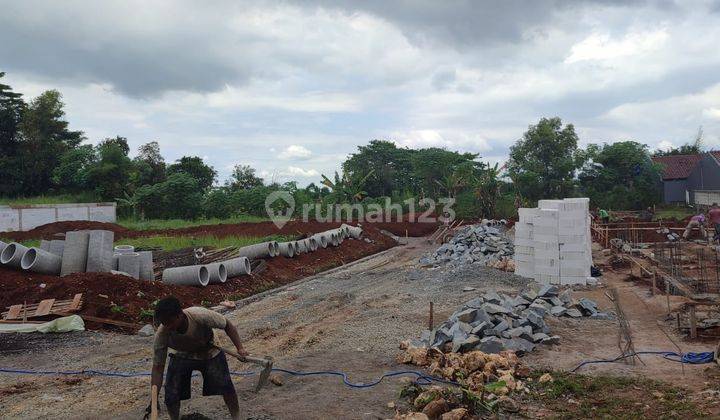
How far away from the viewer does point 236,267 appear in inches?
557

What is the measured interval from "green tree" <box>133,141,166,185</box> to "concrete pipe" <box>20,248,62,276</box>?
85.8 ft

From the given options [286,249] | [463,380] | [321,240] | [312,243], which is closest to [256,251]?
[286,249]

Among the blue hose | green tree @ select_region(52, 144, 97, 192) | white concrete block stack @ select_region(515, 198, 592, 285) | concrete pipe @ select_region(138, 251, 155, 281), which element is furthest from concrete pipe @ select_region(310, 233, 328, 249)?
green tree @ select_region(52, 144, 97, 192)

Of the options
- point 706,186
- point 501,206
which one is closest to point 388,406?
point 501,206

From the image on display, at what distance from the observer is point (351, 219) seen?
3381cm

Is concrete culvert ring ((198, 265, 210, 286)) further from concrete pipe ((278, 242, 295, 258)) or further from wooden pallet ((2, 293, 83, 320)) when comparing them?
concrete pipe ((278, 242, 295, 258))

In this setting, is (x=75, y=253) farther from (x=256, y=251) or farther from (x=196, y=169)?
→ (x=196, y=169)

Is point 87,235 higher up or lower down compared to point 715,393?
higher up

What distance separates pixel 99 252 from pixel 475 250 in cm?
1212

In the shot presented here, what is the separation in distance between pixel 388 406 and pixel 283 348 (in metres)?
3.07


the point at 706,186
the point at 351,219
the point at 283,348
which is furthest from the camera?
the point at 706,186

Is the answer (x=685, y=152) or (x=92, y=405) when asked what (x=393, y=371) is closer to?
(x=92, y=405)

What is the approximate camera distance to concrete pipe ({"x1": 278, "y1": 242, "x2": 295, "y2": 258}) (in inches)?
687

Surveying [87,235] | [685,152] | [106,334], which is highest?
[685,152]
